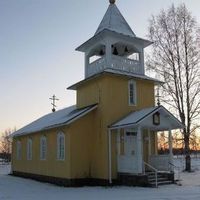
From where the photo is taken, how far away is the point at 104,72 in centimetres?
2117

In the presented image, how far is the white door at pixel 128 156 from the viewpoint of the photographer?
19.8 m

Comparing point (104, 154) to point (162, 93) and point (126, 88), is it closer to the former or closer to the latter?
point (126, 88)

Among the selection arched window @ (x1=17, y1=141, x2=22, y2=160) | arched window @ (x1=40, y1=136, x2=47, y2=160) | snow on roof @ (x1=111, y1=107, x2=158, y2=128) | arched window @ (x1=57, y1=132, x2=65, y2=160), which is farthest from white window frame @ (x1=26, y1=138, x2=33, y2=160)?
→ snow on roof @ (x1=111, y1=107, x2=158, y2=128)

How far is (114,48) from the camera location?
2395cm

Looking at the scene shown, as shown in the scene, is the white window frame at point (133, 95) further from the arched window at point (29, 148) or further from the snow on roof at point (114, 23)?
the arched window at point (29, 148)

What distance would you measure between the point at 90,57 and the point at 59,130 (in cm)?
550

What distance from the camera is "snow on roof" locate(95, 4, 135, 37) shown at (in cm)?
2326

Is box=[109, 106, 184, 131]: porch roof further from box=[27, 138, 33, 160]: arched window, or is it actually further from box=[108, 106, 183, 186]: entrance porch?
box=[27, 138, 33, 160]: arched window

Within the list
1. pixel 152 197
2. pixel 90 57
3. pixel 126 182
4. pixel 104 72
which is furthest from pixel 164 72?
pixel 152 197

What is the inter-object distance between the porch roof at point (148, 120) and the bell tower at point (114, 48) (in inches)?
118

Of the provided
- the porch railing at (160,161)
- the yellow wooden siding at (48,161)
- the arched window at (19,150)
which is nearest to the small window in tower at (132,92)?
the porch railing at (160,161)

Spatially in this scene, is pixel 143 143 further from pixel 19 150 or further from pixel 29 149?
pixel 19 150

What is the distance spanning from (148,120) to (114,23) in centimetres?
746

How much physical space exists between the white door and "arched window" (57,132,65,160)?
3.64 meters
